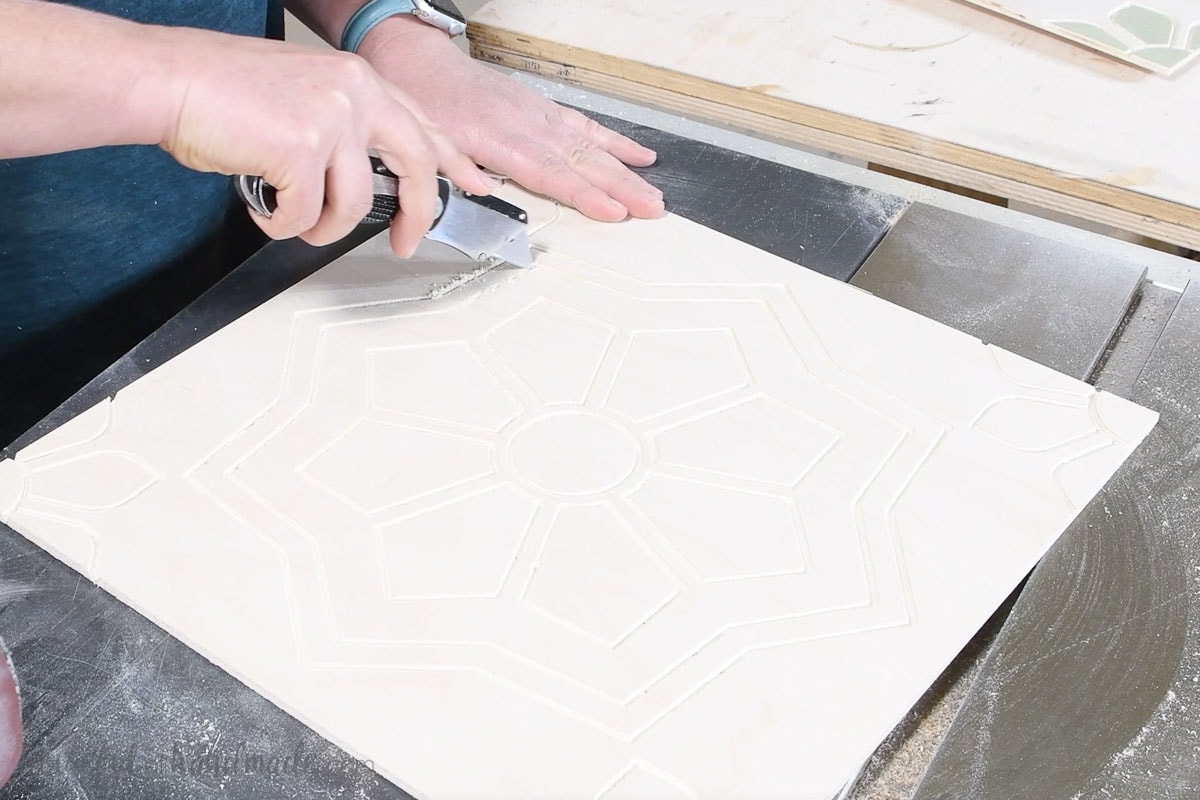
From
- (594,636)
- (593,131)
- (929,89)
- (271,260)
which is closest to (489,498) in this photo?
(594,636)

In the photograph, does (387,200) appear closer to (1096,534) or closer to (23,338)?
(23,338)

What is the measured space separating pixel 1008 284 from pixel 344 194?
0.90 m

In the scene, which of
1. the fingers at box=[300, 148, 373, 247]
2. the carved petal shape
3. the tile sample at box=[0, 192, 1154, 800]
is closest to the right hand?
the fingers at box=[300, 148, 373, 247]

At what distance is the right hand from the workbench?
9.3 inches

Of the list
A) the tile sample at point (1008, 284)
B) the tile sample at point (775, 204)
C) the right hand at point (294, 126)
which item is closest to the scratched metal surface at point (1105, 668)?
the tile sample at point (1008, 284)

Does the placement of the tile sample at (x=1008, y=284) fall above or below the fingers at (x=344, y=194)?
below

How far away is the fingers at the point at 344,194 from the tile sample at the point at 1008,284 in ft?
2.26

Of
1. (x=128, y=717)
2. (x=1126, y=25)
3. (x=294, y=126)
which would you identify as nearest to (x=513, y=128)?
(x=294, y=126)

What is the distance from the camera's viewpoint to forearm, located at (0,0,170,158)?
104 centimetres

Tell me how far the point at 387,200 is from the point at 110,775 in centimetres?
69

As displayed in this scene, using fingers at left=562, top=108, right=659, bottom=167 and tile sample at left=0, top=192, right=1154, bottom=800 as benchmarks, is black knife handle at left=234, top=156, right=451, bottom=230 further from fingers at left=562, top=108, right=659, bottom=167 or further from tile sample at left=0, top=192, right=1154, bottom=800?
fingers at left=562, top=108, right=659, bottom=167

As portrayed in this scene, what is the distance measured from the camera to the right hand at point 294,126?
1.10 m

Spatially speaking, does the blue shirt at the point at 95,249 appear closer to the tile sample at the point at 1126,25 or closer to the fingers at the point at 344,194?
the fingers at the point at 344,194

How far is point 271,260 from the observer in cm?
150
